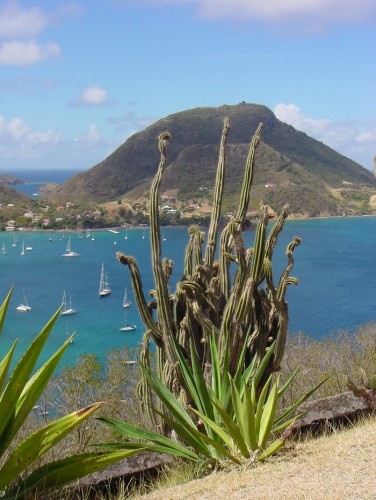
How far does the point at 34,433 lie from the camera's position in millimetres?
2795

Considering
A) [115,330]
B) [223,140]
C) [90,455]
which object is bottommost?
[115,330]

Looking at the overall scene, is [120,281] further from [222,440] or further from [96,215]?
[222,440]

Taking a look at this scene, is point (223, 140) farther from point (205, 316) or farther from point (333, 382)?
point (333, 382)

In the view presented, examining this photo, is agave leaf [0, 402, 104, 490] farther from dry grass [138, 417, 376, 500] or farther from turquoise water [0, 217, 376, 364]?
turquoise water [0, 217, 376, 364]

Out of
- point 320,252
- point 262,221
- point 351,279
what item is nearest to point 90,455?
point 262,221

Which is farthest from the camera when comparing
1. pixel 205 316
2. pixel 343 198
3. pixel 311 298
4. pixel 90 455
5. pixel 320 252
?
pixel 343 198

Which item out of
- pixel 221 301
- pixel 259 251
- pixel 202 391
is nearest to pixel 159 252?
pixel 259 251

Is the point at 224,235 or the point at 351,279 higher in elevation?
the point at 224,235

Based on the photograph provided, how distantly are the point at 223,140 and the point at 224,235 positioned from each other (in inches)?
36.4

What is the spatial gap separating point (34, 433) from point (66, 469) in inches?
10.0

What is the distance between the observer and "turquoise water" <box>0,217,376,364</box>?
38.8m

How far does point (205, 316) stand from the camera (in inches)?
213

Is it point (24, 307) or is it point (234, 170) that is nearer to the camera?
point (24, 307)

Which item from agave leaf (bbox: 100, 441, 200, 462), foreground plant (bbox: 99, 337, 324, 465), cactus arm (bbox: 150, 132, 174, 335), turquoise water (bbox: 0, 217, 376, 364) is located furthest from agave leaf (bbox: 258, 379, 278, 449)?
turquoise water (bbox: 0, 217, 376, 364)
